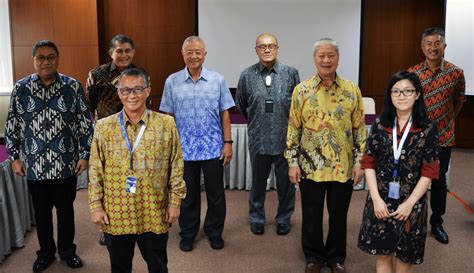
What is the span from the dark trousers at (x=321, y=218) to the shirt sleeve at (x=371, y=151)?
1.37ft

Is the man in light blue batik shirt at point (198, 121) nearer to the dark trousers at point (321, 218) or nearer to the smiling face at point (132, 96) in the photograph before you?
the dark trousers at point (321, 218)

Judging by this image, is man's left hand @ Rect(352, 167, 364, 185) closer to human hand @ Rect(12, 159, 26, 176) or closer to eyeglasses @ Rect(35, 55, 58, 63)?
eyeglasses @ Rect(35, 55, 58, 63)

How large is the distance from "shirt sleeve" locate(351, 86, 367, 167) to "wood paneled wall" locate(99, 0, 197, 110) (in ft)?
15.4

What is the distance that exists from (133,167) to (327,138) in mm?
1130

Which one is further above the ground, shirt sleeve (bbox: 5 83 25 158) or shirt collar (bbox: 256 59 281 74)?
shirt collar (bbox: 256 59 281 74)

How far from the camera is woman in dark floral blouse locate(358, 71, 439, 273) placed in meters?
2.23

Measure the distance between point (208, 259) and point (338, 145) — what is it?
3.92 ft

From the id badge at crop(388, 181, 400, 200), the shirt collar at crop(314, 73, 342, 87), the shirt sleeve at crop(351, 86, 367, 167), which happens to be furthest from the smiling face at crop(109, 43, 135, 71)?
the id badge at crop(388, 181, 400, 200)

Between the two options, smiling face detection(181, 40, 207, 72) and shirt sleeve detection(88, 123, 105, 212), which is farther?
smiling face detection(181, 40, 207, 72)

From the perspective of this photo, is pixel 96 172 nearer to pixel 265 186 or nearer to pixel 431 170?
pixel 431 170

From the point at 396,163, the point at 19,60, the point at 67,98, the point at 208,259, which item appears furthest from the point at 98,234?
the point at 19,60

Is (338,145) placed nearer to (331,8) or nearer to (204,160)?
(204,160)

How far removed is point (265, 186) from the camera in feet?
12.2

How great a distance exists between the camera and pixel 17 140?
2.86 meters
